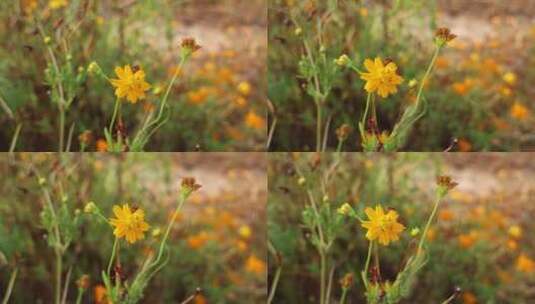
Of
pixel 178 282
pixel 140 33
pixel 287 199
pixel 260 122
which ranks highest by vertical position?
pixel 140 33

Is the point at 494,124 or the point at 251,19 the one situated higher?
the point at 251,19

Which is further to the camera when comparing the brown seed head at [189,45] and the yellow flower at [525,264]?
the yellow flower at [525,264]

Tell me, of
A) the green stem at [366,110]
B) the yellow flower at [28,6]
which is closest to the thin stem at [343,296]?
the green stem at [366,110]

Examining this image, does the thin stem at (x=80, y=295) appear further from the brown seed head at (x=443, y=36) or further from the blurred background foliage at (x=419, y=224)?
the brown seed head at (x=443, y=36)

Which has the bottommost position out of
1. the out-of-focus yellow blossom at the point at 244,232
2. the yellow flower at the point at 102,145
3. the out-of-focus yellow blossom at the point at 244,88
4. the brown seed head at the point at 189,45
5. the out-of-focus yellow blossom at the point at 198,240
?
the out-of-focus yellow blossom at the point at 198,240

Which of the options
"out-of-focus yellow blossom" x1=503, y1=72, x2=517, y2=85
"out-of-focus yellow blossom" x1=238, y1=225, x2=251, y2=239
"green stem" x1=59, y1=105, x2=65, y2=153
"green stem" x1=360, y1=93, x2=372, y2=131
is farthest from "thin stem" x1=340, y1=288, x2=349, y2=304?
"green stem" x1=59, y1=105, x2=65, y2=153

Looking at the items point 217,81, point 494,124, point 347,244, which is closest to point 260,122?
point 217,81

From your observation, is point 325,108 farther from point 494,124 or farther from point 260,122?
point 494,124

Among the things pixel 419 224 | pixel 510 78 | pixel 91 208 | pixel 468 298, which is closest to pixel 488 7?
pixel 510 78

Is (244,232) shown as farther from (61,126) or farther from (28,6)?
(28,6)
